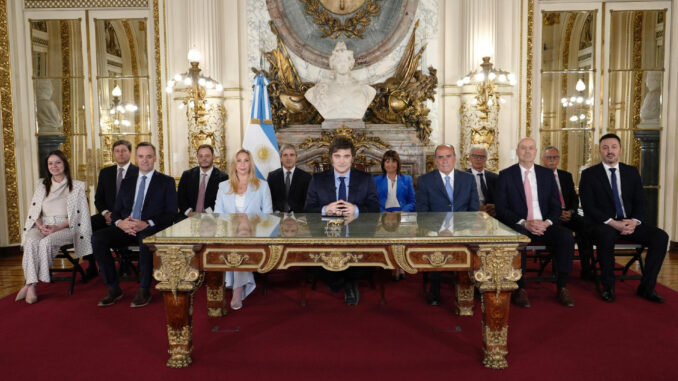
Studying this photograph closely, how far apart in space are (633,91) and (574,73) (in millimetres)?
849

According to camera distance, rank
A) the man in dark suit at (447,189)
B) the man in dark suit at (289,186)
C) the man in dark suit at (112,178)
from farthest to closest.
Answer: the man in dark suit at (289,186) → the man in dark suit at (112,178) → the man in dark suit at (447,189)

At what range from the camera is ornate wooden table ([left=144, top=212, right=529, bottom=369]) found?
280cm

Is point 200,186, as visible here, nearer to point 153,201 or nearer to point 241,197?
point 153,201

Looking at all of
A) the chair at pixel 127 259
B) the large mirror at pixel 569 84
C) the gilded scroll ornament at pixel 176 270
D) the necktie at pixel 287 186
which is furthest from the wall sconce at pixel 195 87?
the large mirror at pixel 569 84

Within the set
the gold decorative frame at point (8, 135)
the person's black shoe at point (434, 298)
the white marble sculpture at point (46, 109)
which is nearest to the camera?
the person's black shoe at point (434, 298)

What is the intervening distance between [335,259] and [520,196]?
7.86 feet

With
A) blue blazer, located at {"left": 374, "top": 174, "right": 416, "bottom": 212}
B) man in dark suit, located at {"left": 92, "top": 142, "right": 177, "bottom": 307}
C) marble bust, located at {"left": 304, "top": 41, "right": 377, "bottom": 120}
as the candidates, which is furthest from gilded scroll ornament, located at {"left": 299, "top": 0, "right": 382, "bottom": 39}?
man in dark suit, located at {"left": 92, "top": 142, "right": 177, "bottom": 307}

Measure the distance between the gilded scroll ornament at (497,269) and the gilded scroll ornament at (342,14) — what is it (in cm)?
513

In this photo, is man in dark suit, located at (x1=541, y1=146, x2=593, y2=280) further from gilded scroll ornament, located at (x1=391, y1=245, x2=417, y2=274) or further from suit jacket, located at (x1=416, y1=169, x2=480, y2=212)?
gilded scroll ornament, located at (x1=391, y1=245, x2=417, y2=274)

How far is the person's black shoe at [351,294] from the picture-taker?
421cm

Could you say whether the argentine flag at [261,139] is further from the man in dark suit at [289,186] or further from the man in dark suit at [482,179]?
the man in dark suit at [482,179]

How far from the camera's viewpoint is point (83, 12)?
23.4 feet

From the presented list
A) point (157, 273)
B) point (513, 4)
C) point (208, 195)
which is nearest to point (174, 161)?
point (208, 195)

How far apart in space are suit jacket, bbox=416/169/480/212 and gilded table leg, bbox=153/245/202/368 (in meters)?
2.18
